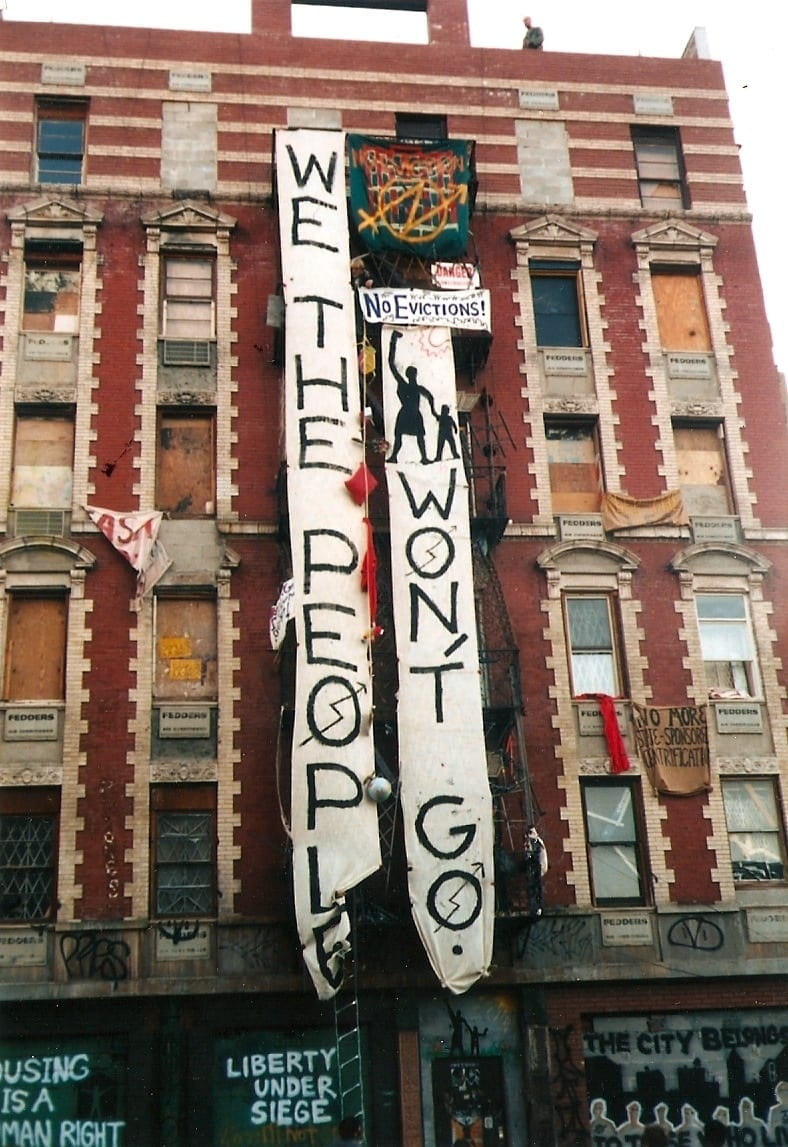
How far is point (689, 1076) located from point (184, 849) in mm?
9103

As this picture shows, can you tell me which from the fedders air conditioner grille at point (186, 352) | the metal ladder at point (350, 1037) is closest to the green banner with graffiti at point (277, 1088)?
the metal ladder at point (350, 1037)

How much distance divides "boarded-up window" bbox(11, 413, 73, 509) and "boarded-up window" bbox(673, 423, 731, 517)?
11688mm

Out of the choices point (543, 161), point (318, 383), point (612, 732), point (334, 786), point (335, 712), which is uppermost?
point (543, 161)

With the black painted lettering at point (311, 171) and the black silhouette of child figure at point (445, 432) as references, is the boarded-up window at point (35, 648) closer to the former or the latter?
the black silhouette of child figure at point (445, 432)

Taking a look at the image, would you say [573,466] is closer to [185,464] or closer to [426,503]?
[426,503]

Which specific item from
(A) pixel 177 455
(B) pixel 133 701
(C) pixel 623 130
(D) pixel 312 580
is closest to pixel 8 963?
(B) pixel 133 701

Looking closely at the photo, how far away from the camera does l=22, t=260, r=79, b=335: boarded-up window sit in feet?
81.1

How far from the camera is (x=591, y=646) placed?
2359 centimetres

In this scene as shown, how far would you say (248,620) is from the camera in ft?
74.9

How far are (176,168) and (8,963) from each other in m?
15.6

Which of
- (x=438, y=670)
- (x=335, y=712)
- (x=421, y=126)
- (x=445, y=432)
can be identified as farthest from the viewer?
(x=421, y=126)

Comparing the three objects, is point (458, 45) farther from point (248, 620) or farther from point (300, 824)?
point (300, 824)

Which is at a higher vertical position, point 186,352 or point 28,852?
point 186,352

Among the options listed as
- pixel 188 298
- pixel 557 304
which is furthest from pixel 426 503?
pixel 188 298
